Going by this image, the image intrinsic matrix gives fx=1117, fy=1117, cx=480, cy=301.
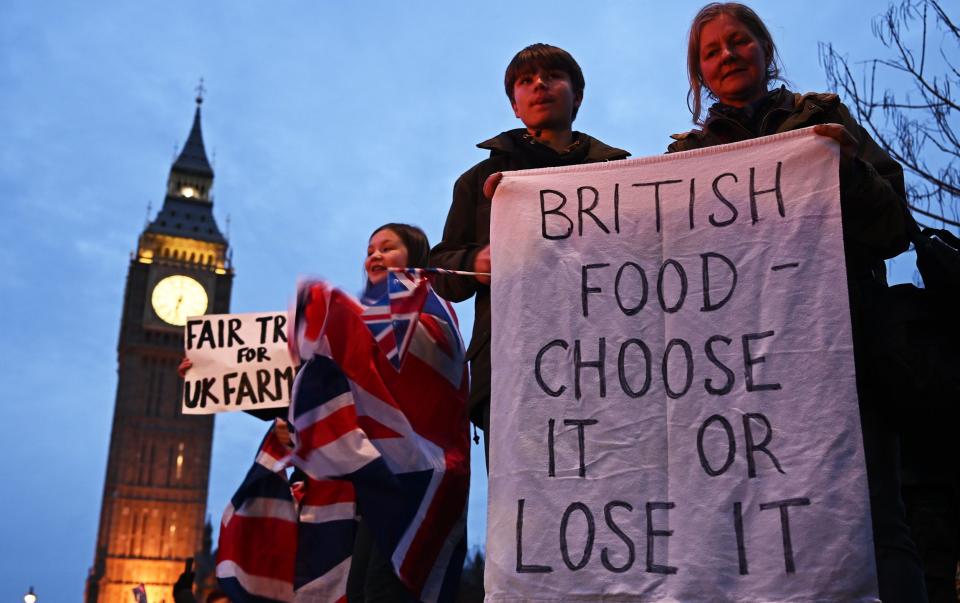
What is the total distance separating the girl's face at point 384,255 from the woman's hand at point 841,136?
1882mm

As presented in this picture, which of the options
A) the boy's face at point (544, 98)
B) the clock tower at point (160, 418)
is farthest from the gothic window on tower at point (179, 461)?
the boy's face at point (544, 98)

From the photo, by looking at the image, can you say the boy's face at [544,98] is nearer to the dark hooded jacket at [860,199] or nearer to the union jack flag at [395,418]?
the dark hooded jacket at [860,199]

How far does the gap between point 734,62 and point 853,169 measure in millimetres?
606

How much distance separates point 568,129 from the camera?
152 inches

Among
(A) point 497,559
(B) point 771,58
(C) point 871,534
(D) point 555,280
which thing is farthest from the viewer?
(B) point 771,58

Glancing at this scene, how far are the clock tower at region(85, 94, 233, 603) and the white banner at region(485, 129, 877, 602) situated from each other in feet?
216

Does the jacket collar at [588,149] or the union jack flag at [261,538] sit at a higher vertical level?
the jacket collar at [588,149]

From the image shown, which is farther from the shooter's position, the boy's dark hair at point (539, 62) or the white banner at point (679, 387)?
the boy's dark hair at point (539, 62)

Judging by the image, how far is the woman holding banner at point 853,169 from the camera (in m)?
2.91

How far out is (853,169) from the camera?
3.05 meters

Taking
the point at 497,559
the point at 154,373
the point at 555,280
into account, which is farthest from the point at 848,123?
the point at 154,373

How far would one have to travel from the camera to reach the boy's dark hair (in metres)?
3.80

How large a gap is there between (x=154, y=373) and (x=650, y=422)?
71299 mm

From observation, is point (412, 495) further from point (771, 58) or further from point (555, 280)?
point (771, 58)
